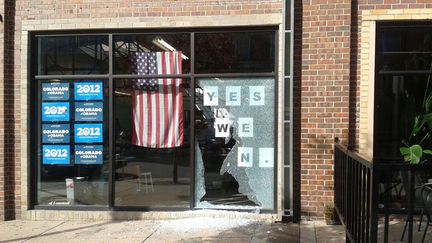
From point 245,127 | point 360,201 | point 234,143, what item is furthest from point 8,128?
point 360,201

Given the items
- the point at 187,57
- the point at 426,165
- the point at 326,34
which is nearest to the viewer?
the point at 426,165

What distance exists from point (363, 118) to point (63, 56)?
481 centimetres

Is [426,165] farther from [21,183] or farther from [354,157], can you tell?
[21,183]

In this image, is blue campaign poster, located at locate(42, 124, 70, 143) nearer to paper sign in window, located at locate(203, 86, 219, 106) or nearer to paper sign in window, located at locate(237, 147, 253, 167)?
paper sign in window, located at locate(203, 86, 219, 106)

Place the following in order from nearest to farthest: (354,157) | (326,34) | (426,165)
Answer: (426,165) → (354,157) → (326,34)

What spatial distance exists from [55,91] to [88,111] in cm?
65

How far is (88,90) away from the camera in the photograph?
809cm

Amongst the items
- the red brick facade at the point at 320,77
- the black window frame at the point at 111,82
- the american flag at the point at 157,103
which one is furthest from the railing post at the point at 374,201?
the american flag at the point at 157,103

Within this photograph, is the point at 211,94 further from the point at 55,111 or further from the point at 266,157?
the point at 55,111

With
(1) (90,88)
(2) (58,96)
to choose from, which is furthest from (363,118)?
(2) (58,96)

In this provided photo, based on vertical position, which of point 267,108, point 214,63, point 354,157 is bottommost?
point 354,157

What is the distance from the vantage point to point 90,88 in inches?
318

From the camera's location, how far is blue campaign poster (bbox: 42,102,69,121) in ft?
26.8

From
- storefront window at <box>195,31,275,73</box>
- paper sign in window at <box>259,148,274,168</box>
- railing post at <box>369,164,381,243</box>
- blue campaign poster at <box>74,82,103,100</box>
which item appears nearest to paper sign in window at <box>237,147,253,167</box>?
paper sign in window at <box>259,148,274,168</box>
